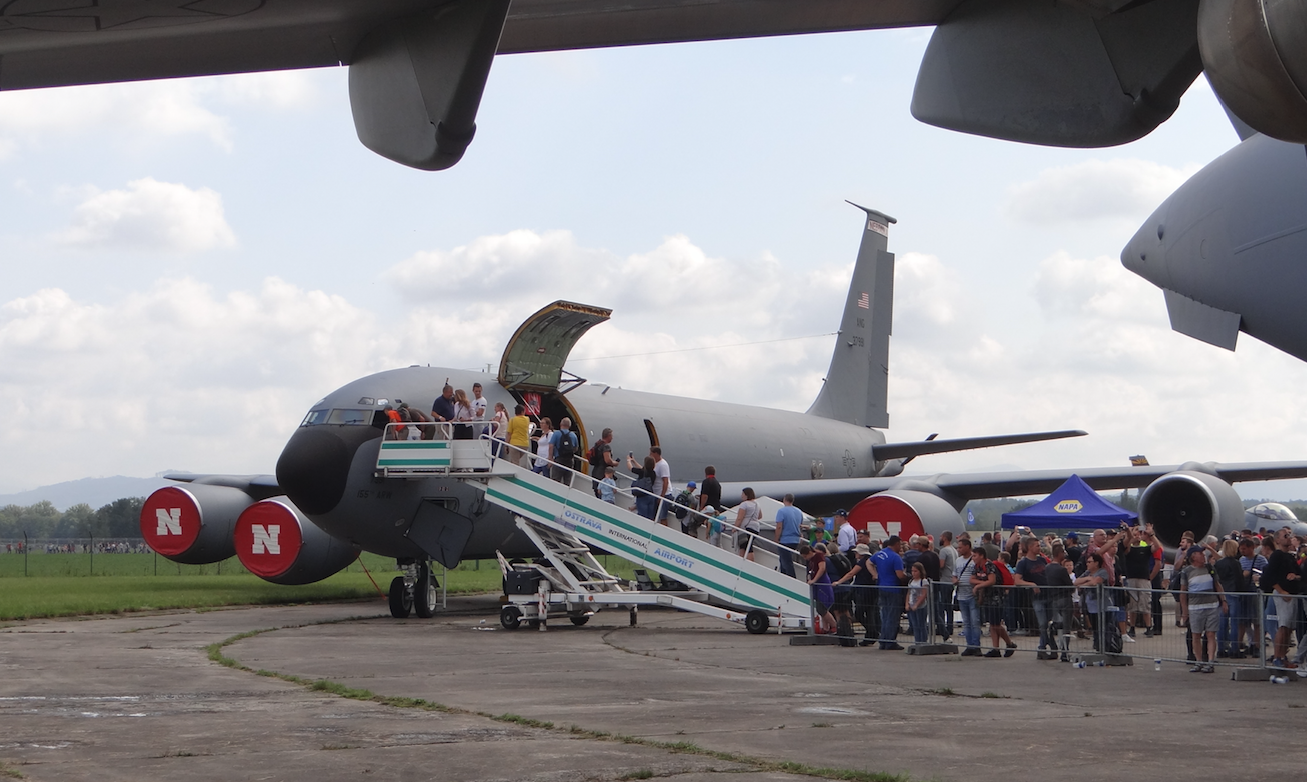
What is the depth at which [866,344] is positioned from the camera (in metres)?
33.6

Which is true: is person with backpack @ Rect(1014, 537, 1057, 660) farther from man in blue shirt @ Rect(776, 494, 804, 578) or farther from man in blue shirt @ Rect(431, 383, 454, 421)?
man in blue shirt @ Rect(431, 383, 454, 421)

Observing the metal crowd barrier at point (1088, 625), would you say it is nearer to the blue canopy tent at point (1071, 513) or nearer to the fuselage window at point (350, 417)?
the blue canopy tent at point (1071, 513)

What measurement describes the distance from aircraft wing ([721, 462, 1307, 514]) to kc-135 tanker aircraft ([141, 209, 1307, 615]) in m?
0.04

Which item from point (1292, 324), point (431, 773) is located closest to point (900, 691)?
point (431, 773)

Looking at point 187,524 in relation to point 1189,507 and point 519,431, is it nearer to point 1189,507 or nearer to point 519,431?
point 519,431

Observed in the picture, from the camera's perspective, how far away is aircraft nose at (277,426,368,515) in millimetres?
17078

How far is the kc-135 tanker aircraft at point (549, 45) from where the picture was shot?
3.92 metres

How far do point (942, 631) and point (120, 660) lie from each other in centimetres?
866

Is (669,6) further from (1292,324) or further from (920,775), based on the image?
(920,775)

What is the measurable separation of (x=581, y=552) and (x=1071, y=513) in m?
8.08

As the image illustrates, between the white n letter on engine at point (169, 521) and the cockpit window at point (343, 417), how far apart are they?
624cm

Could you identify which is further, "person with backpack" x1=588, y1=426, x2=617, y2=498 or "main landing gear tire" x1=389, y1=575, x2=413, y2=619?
"main landing gear tire" x1=389, y1=575, x2=413, y2=619

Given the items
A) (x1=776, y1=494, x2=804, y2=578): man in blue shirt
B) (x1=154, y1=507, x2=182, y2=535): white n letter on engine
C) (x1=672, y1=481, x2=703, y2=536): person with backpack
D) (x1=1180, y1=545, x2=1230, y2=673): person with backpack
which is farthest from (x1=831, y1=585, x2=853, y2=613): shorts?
(x1=154, y1=507, x2=182, y2=535): white n letter on engine

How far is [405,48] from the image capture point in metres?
4.09
